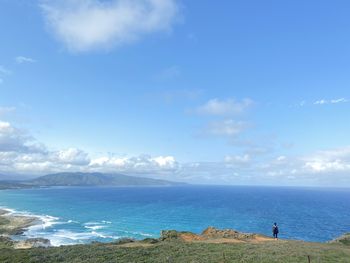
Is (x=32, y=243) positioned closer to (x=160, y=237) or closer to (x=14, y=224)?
(x=160, y=237)

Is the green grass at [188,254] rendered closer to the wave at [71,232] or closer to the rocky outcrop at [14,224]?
the wave at [71,232]

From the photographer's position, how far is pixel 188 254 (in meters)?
30.3

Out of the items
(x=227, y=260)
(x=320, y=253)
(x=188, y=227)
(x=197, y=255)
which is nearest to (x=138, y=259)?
(x=197, y=255)

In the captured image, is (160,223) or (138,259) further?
(160,223)

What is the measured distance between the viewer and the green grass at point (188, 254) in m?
27.8

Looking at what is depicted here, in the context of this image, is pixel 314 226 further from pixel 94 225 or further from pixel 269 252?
pixel 269 252

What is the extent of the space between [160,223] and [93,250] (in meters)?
65.1

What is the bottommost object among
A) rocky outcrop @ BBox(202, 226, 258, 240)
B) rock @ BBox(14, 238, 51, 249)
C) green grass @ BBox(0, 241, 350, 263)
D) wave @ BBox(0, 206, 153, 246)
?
wave @ BBox(0, 206, 153, 246)

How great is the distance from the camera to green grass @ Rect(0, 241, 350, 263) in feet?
91.2

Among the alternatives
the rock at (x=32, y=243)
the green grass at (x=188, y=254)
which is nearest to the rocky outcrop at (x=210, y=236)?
the green grass at (x=188, y=254)

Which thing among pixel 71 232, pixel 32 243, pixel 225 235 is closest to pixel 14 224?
pixel 71 232

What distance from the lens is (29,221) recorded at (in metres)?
103

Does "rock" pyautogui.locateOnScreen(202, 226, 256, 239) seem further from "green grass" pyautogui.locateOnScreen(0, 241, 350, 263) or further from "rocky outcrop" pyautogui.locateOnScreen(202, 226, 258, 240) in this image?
"green grass" pyautogui.locateOnScreen(0, 241, 350, 263)

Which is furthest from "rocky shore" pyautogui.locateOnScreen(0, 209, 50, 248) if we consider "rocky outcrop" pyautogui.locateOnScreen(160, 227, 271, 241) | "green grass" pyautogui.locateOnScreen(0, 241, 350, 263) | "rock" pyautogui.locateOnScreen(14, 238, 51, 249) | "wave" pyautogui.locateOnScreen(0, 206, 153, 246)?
"green grass" pyautogui.locateOnScreen(0, 241, 350, 263)
